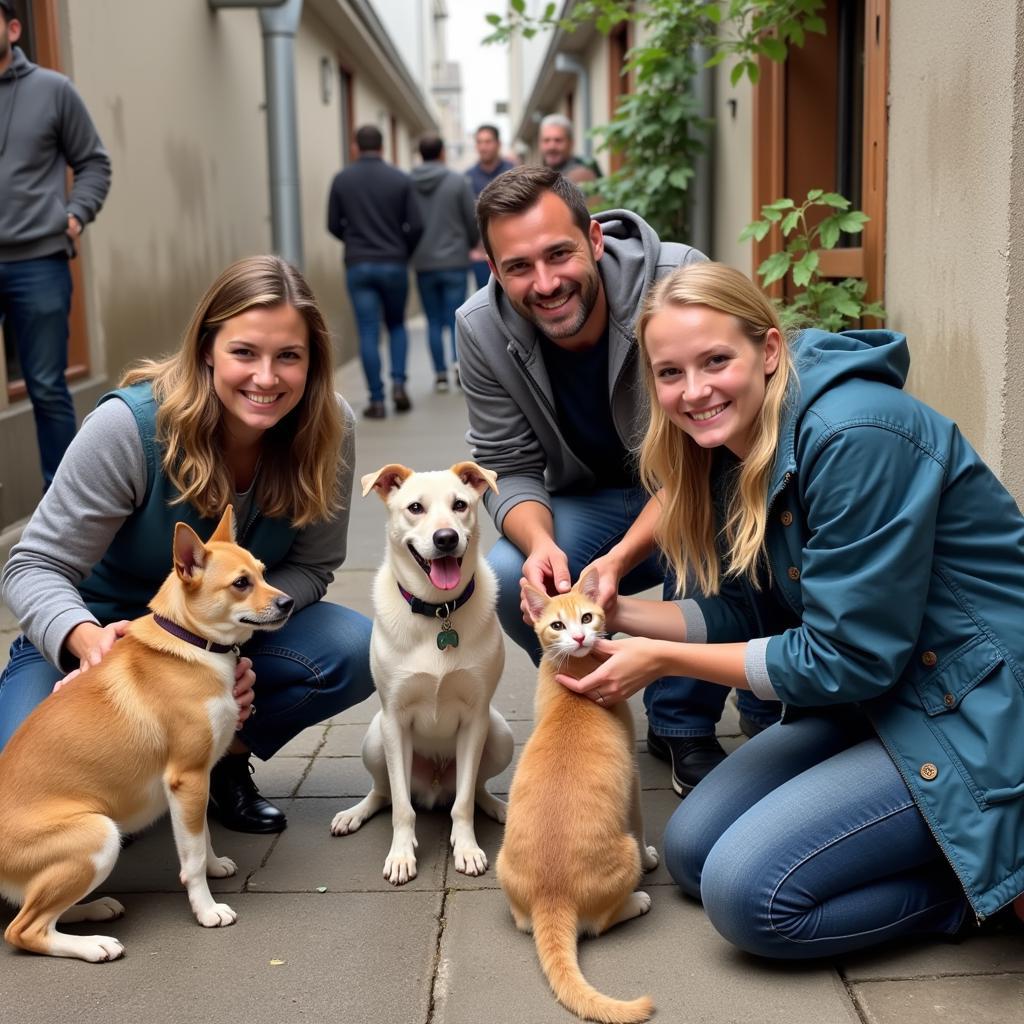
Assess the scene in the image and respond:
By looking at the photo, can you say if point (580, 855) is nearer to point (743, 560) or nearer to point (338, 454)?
point (743, 560)

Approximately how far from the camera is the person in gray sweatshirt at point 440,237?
12.0 m

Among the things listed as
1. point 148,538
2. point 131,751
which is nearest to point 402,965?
point 131,751

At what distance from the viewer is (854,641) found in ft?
8.29

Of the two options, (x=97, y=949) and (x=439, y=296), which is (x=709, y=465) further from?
(x=439, y=296)

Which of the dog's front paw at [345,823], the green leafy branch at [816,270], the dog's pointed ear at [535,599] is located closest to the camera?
the dog's pointed ear at [535,599]

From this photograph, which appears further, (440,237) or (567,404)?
(440,237)

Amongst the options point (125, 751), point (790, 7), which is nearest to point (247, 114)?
point (790, 7)

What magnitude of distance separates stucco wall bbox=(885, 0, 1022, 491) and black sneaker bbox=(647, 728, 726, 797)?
1.43 metres

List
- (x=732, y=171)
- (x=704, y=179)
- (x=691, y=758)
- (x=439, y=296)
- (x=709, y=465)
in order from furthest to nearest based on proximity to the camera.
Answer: (x=439, y=296)
(x=704, y=179)
(x=732, y=171)
(x=691, y=758)
(x=709, y=465)

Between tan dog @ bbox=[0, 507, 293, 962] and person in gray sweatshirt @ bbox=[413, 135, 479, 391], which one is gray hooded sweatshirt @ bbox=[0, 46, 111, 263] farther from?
person in gray sweatshirt @ bbox=[413, 135, 479, 391]

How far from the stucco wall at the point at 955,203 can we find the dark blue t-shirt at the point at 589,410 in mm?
1290

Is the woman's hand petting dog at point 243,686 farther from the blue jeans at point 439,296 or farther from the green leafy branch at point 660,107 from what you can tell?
the blue jeans at point 439,296

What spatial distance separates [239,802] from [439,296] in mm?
9499

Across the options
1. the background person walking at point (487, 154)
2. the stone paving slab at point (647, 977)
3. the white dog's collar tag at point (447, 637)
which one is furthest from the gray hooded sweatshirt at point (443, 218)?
the stone paving slab at point (647, 977)
